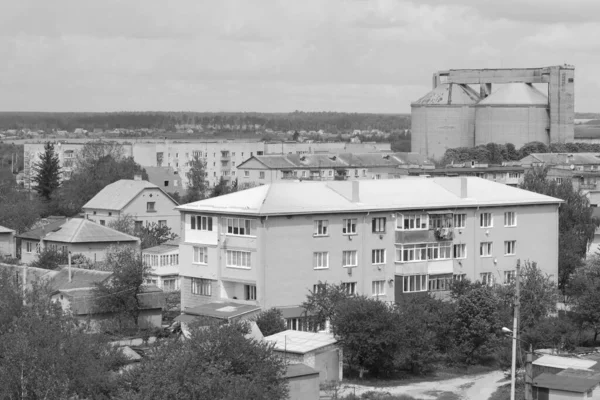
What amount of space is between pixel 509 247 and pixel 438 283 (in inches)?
127

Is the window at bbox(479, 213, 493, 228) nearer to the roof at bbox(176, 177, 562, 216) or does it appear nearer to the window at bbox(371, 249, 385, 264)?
the roof at bbox(176, 177, 562, 216)

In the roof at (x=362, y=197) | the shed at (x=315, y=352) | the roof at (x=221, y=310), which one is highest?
the roof at (x=362, y=197)

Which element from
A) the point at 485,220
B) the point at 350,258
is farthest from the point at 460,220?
the point at 350,258

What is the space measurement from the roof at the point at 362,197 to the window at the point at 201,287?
2.01 meters

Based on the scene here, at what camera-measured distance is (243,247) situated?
3597cm

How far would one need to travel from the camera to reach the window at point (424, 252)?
37812mm

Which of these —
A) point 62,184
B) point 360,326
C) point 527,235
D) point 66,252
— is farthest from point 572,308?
point 62,184

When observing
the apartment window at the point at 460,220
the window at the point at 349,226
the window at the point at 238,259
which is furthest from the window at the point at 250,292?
the apartment window at the point at 460,220

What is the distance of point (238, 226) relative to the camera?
3616cm

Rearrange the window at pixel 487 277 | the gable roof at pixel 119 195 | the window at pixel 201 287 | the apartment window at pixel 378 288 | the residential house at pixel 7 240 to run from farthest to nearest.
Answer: the gable roof at pixel 119 195, the residential house at pixel 7 240, the window at pixel 487 277, the apartment window at pixel 378 288, the window at pixel 201 287

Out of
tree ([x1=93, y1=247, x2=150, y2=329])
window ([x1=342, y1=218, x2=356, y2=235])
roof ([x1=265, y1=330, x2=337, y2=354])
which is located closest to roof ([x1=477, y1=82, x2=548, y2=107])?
window ([x1=342, y1=218, x2=356, y2=235])

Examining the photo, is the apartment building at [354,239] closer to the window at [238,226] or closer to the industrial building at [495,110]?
the window at [238,226]

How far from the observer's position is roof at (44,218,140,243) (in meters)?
47.8

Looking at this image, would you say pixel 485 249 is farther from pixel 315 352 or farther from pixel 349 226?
pixel 315 352
